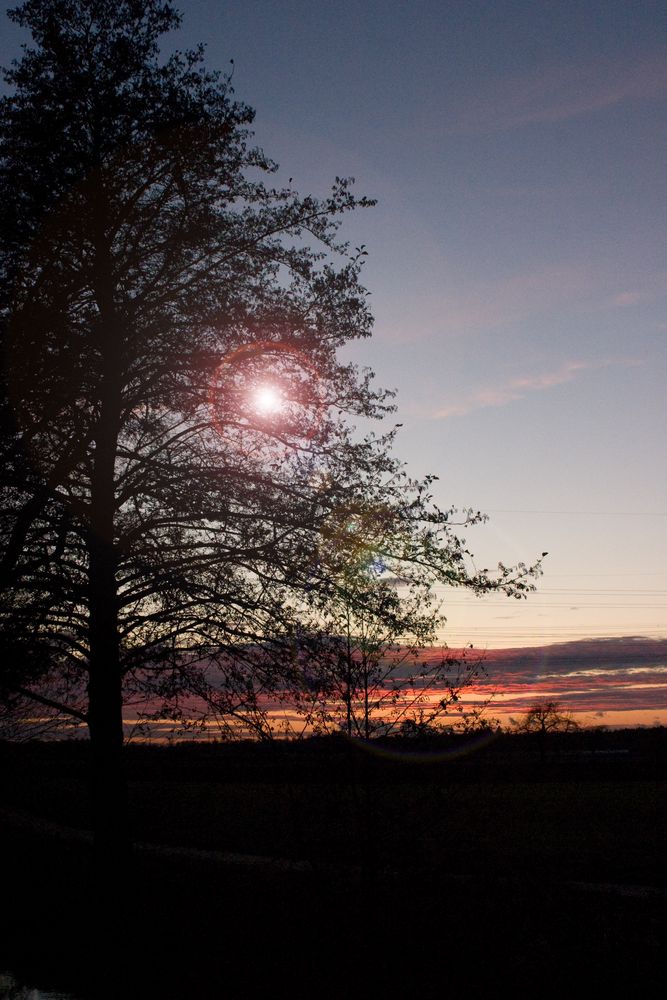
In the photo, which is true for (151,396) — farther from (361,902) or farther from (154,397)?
(361,902)

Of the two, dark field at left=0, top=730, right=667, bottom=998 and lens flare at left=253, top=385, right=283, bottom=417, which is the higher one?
lens flare at left=253, top=385, right=283, bottom=417

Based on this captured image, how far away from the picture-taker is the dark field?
9.08 metres

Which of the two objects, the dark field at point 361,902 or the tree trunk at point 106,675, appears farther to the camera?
the tree trunk at point 106,675

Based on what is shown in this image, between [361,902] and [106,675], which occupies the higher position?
[106,675]

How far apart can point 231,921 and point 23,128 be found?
11.5m

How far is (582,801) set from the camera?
3622 cm

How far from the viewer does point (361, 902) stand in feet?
35.3

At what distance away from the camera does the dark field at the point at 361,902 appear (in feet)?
29.8

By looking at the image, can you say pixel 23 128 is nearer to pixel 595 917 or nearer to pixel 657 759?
pixel 595 917

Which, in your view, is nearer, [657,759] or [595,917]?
[595,917]

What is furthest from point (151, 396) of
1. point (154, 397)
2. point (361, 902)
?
point (361, 902)

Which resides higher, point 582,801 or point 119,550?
point 119,550

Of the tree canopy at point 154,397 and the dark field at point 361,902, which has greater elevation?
the tree canopy at point 154,397

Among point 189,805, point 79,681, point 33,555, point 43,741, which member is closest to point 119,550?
point 33,555
